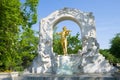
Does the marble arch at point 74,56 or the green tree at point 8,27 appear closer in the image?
the marble arch at point 74,56

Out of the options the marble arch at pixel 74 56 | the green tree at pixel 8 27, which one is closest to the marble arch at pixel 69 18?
the marble arch at pixel 74 56

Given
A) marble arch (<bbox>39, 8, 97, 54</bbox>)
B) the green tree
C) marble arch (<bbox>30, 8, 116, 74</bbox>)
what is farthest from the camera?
the green tree

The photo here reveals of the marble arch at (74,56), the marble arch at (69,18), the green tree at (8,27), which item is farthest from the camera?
the green tree at (8,27)

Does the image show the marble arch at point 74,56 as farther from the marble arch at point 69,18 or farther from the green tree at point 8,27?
the green tree at point 8,27

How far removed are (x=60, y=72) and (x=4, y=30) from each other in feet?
23.2

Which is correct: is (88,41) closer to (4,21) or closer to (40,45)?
(40,45)

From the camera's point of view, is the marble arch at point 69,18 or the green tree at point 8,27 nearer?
the marble arch at point 69,18

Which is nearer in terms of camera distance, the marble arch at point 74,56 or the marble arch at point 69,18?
the marble arch at point 74,56

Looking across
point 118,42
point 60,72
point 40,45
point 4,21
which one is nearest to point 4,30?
point 4,21

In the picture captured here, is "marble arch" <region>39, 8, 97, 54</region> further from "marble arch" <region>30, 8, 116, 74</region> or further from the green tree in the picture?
the green tree

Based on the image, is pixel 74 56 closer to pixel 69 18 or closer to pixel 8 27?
pixel 69 18

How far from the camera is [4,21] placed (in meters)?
22.8

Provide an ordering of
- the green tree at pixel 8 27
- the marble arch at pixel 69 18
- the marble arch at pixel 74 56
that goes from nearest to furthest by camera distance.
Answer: the marble arch at pixel 74 56 → the marble arch at pixel 69 18 → the green tree at pixel 8 27

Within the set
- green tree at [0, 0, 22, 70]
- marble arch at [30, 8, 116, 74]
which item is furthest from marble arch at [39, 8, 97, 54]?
green tree at [0, 0, 22, 70]
